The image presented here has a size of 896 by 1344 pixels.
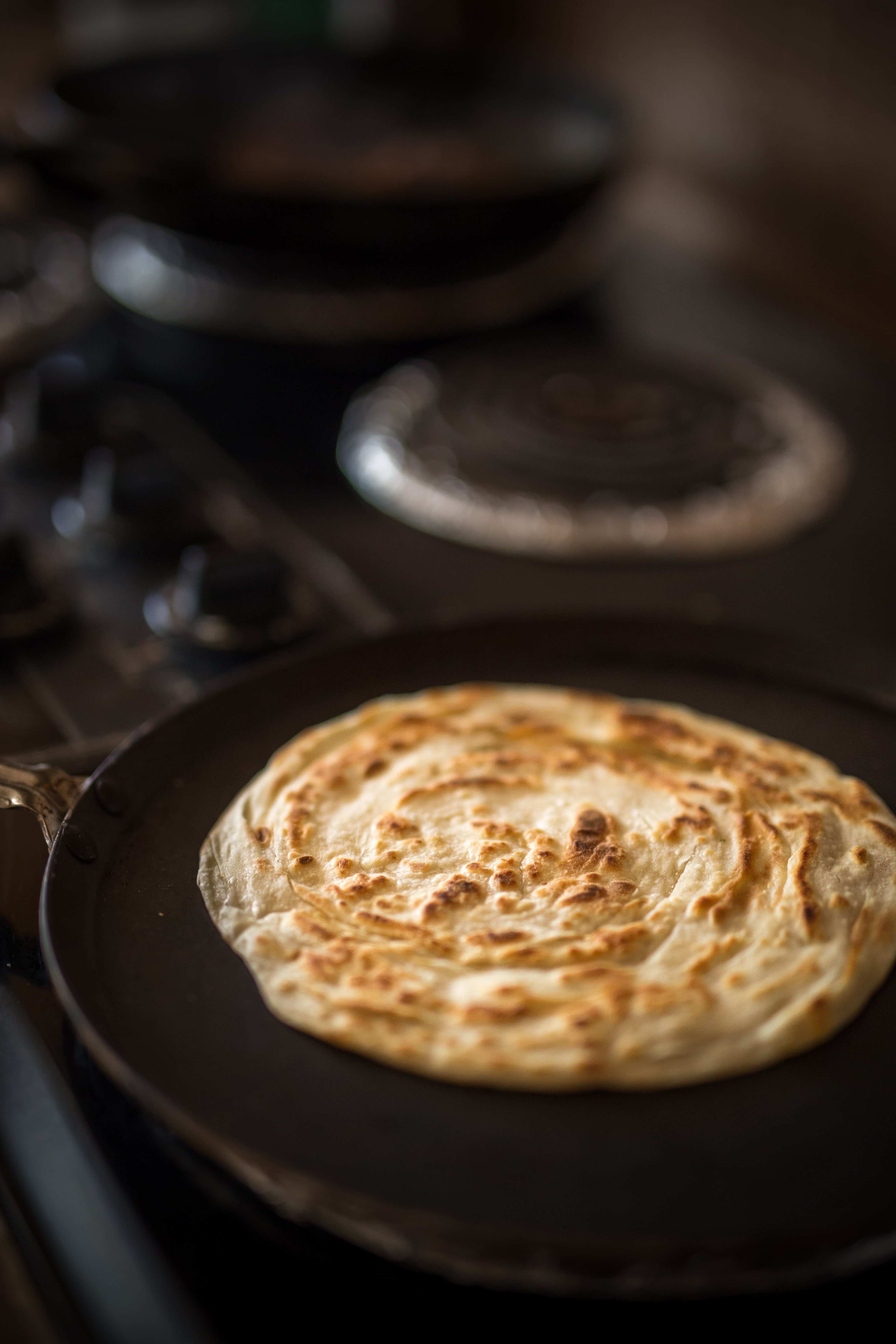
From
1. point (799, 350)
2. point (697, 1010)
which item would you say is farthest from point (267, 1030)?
point (799, 350)

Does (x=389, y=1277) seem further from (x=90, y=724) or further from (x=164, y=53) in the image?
(x=164, y=53)

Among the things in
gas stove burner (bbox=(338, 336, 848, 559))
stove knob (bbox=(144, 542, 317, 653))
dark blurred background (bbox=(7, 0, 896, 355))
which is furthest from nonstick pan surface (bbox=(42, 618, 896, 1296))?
dark blurred background (bbox=(7, 0, 896, 355))

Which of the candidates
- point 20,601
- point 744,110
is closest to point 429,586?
point 20,601

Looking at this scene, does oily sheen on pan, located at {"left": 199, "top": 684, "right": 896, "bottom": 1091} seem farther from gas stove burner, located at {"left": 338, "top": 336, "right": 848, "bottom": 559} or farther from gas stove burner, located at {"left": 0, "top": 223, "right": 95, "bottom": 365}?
gas stove burner, located at {"left": 0, "top": 223, "right": 95, "bottom": 365}

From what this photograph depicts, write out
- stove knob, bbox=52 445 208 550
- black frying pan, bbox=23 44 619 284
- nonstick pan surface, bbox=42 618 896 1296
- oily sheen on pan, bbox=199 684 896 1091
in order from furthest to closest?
black frying pan, bbox=23 44 619 284
stove knob, bbox=52 445 208 550
oily sheen on pan, bbox=199 684 896 1091
nonstick pan surface, bbox=42 618 896 1296

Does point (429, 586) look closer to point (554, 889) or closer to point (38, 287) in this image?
point (554, 889)

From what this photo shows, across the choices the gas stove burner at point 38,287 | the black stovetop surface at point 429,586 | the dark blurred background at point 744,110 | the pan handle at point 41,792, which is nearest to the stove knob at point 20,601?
the black stovetop surface at point 429,586
